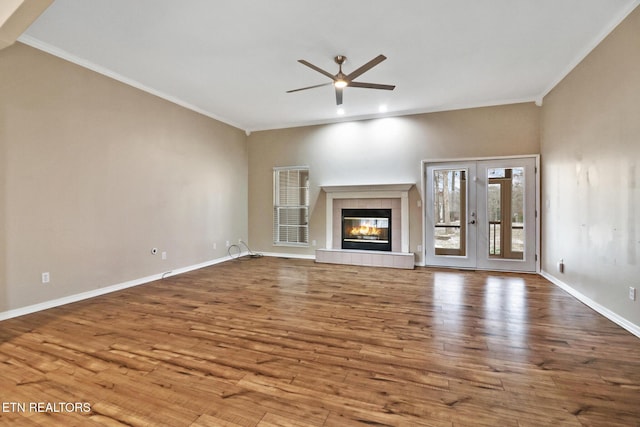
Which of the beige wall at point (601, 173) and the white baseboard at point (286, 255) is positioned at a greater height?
the beige wall at point (601, 173)

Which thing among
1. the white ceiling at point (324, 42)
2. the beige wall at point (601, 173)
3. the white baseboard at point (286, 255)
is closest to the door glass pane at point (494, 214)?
the beige wall at point (601, 173)

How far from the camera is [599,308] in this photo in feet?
10.5

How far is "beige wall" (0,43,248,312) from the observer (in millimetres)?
3098

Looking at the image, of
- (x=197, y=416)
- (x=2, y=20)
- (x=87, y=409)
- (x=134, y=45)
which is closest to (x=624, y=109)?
(x=197, y=416)

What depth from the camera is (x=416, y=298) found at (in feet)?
12.1

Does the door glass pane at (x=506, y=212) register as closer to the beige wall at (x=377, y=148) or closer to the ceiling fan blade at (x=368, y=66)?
the beige wall at (x=377, y=148)

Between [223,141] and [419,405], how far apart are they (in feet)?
19.4

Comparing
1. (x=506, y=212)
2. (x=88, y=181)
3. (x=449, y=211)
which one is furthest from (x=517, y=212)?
(x=88, y=181)

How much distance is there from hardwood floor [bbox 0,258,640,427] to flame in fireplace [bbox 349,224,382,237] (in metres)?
2.39

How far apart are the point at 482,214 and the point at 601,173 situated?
85.8 inches

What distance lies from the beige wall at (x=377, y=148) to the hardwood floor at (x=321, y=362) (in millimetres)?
2774

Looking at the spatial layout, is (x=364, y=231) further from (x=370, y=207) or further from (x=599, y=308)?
(x=599, y=308)

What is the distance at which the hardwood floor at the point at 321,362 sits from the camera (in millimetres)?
1610

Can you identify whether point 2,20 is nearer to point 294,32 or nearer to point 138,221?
point 294,32
